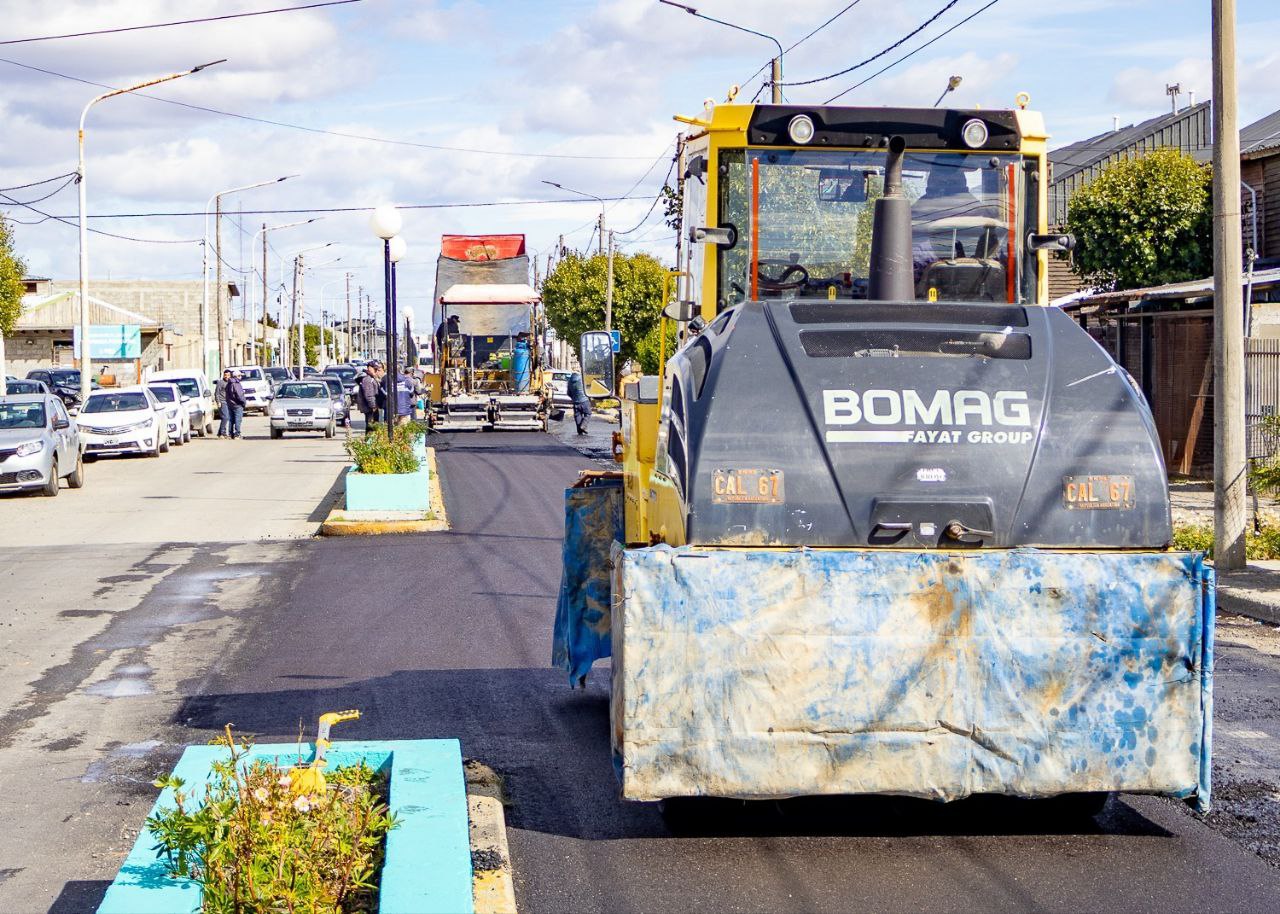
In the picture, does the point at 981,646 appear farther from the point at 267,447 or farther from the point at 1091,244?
the point at 267,447

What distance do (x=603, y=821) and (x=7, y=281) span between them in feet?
139

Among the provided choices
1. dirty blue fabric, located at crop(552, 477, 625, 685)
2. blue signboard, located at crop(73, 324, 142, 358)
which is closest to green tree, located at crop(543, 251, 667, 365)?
blue signboard, located at crop(73, 324, 142, 358)

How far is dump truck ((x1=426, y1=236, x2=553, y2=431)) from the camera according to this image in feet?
134

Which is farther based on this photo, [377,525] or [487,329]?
[487,329]

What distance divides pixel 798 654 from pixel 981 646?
26.7 inches

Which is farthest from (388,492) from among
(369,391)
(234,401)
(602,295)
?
(602,295)

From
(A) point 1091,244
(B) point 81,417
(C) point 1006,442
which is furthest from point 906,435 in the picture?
(B) point 81,417

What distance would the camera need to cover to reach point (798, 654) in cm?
569

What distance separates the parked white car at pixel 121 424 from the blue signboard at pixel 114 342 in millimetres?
31517

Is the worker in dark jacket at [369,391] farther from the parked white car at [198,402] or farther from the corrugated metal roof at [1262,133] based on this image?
the corrugated metal roof at [1262,133]

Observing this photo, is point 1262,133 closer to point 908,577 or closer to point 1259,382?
point 1259,382

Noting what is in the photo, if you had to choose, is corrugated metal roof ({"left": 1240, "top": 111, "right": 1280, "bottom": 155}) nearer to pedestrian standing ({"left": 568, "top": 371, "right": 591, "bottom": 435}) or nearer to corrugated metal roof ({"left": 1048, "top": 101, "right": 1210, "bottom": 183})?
corrugated metal roof ({"left": 1048, "top": 101, "right": 1210, "bottom": 183})

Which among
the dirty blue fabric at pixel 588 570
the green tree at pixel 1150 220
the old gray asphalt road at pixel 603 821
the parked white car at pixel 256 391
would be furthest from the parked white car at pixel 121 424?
the dirty blue fabric at pixel 588 570

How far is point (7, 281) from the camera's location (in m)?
44.3
